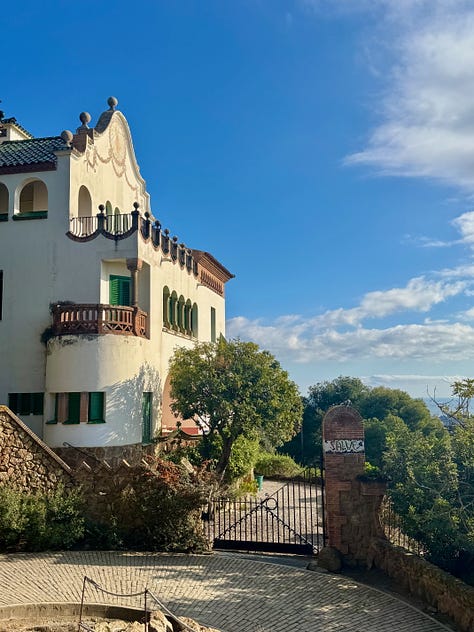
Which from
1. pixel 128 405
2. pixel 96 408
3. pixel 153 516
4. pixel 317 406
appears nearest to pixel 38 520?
pixel 153 516

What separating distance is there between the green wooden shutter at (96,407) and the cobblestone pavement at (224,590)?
609cm

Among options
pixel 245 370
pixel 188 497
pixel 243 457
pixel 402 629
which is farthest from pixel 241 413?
pixel 402 629

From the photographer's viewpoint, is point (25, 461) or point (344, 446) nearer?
point (344, 446)

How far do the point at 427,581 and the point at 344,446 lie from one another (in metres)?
3.59

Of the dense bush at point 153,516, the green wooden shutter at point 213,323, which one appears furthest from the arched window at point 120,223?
the dense bush at point 153,516

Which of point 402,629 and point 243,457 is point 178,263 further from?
point 402,629

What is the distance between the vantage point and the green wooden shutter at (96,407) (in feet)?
64.7

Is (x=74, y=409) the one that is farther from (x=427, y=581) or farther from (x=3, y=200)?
(x=427, y=581)

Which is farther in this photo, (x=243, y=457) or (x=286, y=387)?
(x=243, y=457)

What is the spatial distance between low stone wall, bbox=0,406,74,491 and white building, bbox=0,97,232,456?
4012 millimetres

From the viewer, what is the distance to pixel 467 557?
11.8 meters

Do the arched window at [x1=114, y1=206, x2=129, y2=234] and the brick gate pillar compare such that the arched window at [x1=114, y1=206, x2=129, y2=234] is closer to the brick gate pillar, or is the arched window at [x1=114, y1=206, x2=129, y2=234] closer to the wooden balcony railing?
the wooden balcony railing

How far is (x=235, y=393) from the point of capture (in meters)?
21.2

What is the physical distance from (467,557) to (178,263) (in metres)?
18.0
